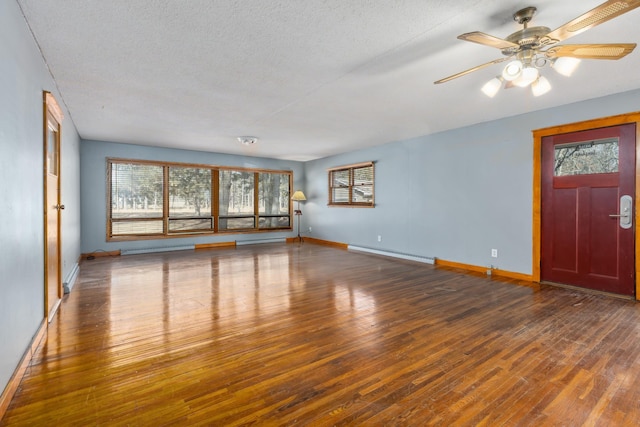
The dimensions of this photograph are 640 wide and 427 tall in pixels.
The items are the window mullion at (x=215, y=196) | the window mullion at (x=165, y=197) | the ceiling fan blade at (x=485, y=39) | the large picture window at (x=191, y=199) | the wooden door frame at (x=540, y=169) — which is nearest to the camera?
the ceiling fan blade at (x=485, y=39)

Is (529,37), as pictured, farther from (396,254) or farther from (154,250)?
(154,250)

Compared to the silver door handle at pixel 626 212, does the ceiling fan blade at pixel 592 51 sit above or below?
above

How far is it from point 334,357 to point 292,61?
2.59 metres

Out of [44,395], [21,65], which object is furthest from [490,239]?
[21,65]

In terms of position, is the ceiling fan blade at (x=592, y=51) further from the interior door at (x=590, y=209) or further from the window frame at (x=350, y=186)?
the window frame at (x=350, y=186)

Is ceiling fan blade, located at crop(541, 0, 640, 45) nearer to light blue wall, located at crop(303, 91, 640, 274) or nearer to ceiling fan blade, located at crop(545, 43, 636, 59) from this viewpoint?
ceiling fan blade, located at crop(545, 43, 636, 59)

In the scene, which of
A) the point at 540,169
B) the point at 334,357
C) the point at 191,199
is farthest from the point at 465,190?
the point at 191,199

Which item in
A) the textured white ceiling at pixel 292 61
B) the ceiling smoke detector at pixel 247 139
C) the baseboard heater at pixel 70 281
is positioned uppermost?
the ceiling smoke detector at pixel 247 139

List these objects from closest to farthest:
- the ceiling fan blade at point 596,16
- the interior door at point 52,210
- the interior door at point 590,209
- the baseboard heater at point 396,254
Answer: the ceiling fan blade at point 596,16, the interior door at point 52,210, the interior door at point 590,209, the baseboard heater at point 396,254

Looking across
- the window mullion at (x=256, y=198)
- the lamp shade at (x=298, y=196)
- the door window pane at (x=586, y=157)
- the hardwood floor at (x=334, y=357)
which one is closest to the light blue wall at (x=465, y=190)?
the door window pane at (x=586, y=157)

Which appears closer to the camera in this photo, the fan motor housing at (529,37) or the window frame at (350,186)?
the fan motor housing at (529,37)

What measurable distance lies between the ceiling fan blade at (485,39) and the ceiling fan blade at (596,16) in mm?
249

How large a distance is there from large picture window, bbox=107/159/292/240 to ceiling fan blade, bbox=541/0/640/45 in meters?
7.38

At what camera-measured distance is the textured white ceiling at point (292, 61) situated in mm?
2172
